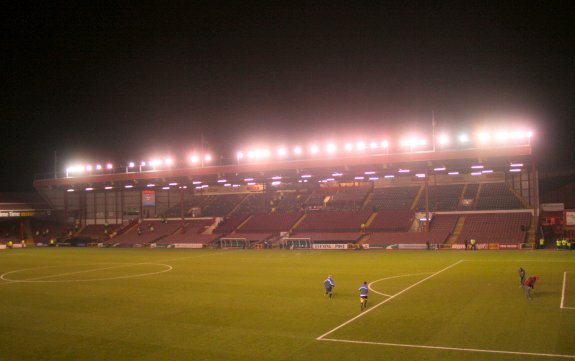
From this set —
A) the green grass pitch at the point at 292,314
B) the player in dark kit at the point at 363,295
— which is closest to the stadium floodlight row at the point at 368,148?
the green grass pitch at the point at 292,314

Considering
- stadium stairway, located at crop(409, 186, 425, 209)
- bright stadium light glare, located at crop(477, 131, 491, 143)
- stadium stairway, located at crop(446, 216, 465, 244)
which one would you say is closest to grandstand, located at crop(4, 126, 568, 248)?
stadium stairway, located at crop(446, 216, 465, 244)

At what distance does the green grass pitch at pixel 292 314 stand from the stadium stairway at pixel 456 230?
59.6 ft

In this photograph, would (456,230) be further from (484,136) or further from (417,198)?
(484,136)

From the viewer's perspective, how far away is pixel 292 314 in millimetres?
20234

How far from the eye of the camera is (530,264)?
35.4 m

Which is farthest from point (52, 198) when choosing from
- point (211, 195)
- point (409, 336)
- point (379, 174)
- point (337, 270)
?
point (409, 336)

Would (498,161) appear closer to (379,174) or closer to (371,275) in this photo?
(379,174)

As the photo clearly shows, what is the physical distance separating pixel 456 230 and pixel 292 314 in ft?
136

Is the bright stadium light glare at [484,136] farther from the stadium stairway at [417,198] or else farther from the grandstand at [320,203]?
the stadium stairway at [417,198]

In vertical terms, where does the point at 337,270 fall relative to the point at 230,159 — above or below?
below

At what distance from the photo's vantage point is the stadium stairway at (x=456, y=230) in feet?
180

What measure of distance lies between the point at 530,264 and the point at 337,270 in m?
13.9

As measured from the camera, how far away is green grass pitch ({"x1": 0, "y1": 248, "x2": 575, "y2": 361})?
14.9m

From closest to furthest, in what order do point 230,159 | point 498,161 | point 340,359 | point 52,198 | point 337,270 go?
point 340,359 → point 337,270 → point 498,161 → point 230,159 → point 52,198
